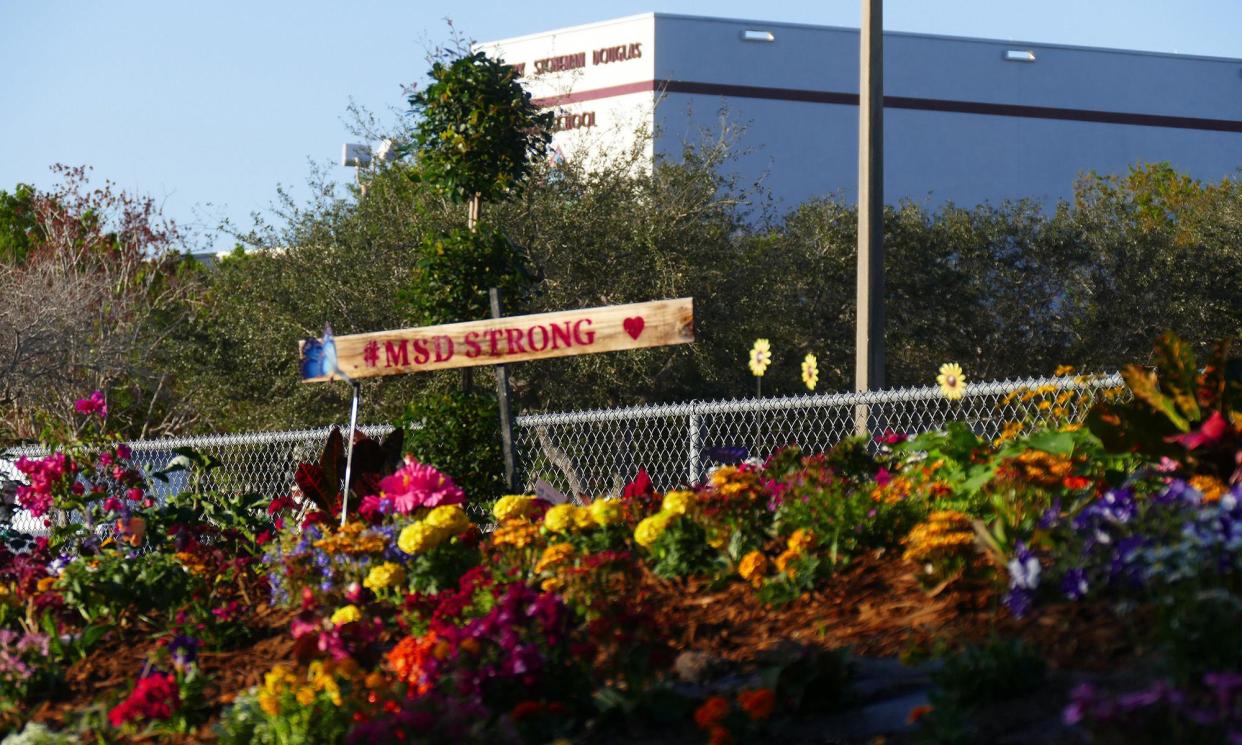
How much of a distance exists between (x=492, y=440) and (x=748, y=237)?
13.1m

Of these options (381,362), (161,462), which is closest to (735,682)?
(381,362)

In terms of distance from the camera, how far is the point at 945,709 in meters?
3.32

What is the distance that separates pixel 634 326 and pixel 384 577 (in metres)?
2.08

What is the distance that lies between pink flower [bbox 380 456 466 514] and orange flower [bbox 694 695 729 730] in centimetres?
243

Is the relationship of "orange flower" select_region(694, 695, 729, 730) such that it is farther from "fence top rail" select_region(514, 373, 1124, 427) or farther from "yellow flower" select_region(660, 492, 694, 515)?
"fence top rail" select_region(514, 373, 1124, 427)

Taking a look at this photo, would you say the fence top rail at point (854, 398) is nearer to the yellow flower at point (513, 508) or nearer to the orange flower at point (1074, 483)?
the orange flower at point (1074, 483)

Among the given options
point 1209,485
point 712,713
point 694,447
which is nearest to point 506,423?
point 694,447

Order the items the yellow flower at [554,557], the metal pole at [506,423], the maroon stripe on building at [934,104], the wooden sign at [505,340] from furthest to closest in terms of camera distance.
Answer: the maroon stripe on building at [934,104] → the metal pole at [506,423] → the wooden sign at [505,340] → the yellow flower at [554,557]

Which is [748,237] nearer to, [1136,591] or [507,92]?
[507,92]

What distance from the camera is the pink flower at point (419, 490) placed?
5.92m

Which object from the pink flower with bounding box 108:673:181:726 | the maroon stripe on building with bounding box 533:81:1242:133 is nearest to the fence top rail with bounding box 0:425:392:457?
the pink flower with bounding box 108:673:181:726

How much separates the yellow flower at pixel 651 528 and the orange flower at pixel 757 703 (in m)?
1.34

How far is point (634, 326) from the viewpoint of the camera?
267 inches

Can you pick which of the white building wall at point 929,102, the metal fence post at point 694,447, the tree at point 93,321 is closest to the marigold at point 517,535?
the metal fence post at point 694,447
